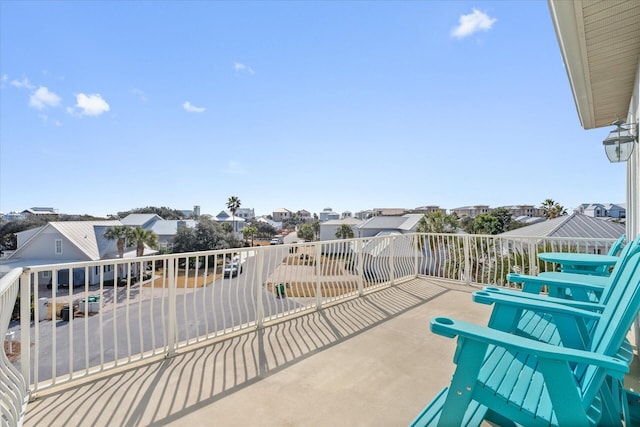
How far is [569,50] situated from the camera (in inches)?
87.0

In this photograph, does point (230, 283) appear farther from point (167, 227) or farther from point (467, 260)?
point (167, 227)

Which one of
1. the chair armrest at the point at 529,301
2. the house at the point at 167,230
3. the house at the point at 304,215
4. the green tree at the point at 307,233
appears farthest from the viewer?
the house at the point at 304,215

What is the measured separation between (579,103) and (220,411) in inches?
188

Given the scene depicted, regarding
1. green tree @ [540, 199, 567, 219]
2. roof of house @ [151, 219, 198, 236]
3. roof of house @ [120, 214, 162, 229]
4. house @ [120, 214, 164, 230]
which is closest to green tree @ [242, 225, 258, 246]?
roof of house @ [151, 219, 198, 236]

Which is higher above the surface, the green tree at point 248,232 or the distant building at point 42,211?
the distant building at point 42,211

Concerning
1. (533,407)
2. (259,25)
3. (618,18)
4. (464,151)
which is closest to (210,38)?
(259,25)

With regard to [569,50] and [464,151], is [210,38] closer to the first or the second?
[569,50]

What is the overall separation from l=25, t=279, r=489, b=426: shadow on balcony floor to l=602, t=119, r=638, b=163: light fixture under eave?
8.66 ft

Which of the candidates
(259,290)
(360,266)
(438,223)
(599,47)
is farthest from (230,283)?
(438,223)

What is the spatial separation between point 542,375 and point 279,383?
178 centimetres

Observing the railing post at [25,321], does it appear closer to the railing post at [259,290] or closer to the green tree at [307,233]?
the railing post at [259,290]

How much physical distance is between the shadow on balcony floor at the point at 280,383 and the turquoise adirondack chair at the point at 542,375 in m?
0.85

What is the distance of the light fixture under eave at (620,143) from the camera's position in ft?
9.39

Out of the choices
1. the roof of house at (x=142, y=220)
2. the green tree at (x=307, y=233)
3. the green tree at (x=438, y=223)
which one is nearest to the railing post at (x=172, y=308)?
the green tree at (x=438, y=223)
